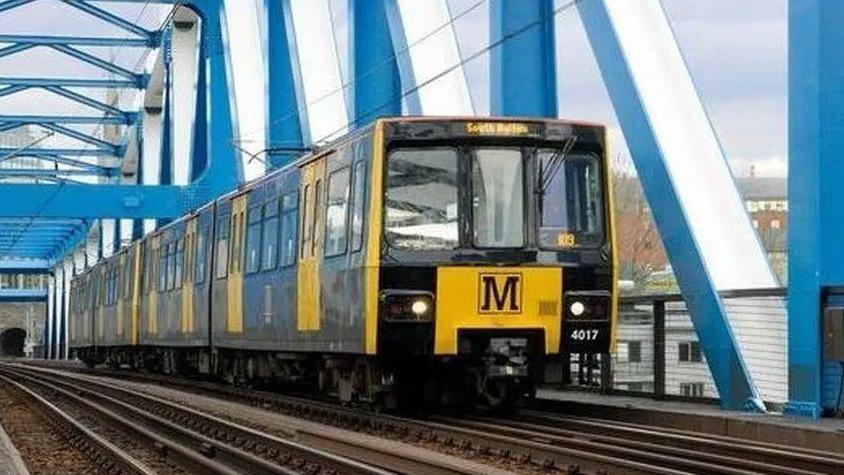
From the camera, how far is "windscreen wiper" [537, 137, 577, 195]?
1491 centimetres

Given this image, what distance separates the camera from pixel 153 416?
58.0ft

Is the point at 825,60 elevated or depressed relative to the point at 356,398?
elevated

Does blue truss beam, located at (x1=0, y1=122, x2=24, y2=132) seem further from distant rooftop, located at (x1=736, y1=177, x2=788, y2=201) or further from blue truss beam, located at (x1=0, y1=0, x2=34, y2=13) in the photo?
distant rooftop, located at (x1=736, y1=177, x2=788, y2=201)

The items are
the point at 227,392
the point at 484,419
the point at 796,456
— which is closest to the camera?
the point at 796,456

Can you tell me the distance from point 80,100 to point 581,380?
42330mm

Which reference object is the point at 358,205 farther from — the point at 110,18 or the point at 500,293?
the point at 110,18

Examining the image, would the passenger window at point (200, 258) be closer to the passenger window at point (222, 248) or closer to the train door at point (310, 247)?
the passenger window at point (222, 248)

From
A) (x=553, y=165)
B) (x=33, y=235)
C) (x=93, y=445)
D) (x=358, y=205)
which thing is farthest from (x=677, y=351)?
(x=33, y=235)

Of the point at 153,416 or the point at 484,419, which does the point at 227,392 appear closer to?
the point at 153,416

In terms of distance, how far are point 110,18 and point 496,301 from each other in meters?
38.7

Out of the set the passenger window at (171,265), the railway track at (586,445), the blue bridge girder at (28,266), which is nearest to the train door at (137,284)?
the passenger window at (171,265)

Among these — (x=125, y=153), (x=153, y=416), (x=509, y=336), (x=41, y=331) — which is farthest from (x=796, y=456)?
(x=41, y=331)

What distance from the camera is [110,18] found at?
167 ft

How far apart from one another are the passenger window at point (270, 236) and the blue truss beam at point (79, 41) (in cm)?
3346
